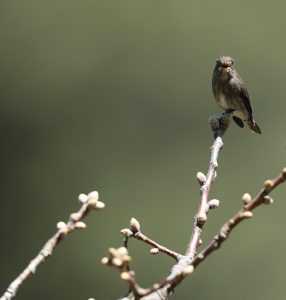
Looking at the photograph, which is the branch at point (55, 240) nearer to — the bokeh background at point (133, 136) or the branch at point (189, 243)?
the branch at point (189, 243)

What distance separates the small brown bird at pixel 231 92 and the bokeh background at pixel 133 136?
875 cm

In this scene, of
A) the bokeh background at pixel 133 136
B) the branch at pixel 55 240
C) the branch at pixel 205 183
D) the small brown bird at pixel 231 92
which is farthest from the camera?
the bokeh background at pixel 133 136

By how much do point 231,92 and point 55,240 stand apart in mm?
4122

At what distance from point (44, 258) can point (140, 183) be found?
16626 millimetres

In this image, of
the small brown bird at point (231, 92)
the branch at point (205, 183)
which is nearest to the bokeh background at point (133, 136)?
the small brown bird at point (231, 92)

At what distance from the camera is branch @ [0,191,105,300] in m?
1.65

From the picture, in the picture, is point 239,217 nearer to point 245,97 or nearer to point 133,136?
point 245,97

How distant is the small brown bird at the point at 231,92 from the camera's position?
5.66 m

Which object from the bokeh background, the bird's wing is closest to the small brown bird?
the bird's wing

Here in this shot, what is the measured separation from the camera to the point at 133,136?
18.8 meters

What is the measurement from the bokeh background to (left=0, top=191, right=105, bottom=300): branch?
41.1 ft

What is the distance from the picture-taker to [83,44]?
2170cm

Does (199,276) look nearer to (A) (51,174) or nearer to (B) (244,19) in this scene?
(A) (51,174)

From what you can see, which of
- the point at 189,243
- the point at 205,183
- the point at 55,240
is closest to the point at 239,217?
the point at 55,240
